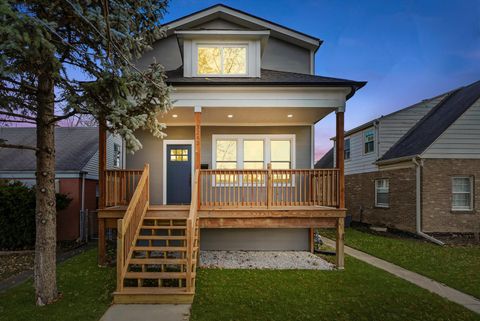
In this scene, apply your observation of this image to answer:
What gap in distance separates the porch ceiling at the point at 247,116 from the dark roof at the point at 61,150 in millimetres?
5906

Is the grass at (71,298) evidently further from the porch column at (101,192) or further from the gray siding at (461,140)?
the gray siding at (461,140)

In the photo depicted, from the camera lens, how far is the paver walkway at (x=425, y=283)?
522cm

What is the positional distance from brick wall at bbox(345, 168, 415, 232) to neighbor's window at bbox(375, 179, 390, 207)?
8.3 inches

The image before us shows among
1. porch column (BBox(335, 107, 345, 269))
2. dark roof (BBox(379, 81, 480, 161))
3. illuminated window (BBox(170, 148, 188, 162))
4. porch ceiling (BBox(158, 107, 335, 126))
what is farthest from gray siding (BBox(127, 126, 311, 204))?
dark roof (BBox(379, 81, 480, 161))

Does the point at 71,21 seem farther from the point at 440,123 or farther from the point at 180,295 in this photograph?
the point at 440,123

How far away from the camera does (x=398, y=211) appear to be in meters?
12.9

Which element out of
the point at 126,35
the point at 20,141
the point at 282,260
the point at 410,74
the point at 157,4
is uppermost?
the point at 410,74

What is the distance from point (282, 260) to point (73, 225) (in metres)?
8.85

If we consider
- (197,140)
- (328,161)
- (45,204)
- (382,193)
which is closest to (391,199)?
(382,193)

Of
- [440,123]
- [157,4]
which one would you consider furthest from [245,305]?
[440,123]

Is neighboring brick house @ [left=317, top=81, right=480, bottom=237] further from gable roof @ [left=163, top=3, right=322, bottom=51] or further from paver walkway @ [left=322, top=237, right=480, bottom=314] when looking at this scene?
gable roof @ [left=163, top=3, right=322, bottom=51]

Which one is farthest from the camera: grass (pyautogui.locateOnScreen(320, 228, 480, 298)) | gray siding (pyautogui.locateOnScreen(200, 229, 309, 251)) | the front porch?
gray siding (pyautogui.locateOnScreen(200, 229, 309, 251))

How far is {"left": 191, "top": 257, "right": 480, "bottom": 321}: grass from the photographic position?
4562 mm

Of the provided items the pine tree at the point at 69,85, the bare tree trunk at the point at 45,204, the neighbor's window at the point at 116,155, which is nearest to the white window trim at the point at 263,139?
the pine tree at the point at 69,85
